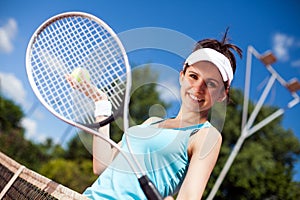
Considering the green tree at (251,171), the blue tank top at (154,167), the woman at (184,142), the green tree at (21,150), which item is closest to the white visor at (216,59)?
the woman at (184,142)

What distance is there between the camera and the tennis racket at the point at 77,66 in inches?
48.5

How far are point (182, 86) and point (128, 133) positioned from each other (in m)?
0.18

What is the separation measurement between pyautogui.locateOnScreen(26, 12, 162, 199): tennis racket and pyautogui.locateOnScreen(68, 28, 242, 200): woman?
0.05 metres

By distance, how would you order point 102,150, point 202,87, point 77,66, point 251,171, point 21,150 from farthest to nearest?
1. point 251,171
2. point 21,150
3. point 77,66
4. point 102,150
5. point 202,87

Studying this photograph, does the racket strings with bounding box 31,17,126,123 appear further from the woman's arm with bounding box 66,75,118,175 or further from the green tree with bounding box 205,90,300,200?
the green tree with bounding box 205,90,300,200

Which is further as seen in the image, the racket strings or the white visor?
the racket strings

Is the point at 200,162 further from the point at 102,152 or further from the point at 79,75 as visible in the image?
the point at 79,75

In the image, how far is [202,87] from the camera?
1099mm

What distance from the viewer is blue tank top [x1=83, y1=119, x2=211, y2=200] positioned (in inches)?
40.9

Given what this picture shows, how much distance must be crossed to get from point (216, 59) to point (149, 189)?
1.17 feet

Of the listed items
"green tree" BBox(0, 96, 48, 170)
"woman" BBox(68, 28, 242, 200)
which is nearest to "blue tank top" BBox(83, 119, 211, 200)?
"woman" BBox(68, 28, 242, 200)

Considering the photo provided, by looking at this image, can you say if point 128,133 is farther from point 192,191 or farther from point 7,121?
point 7,121

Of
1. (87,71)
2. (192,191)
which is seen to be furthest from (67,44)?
(192,191)

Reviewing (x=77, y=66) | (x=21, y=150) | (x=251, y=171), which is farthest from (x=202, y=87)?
(x=251, y=171)
